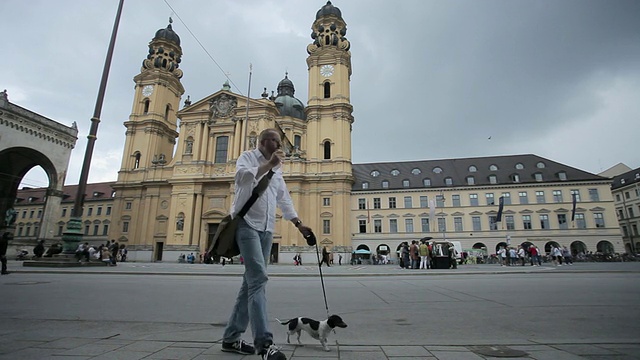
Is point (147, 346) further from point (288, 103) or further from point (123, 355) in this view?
point (288, 103)

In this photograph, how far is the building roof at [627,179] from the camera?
53.1 metres

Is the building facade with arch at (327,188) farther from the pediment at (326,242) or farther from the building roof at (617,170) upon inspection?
the building roof at (617,170)

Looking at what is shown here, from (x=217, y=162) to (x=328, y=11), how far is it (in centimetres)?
2566

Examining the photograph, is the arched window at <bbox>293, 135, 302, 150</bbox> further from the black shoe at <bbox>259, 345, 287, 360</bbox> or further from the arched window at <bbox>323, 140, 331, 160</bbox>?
the black shoe at <bbox>259, 345, 287, 360</bbox>

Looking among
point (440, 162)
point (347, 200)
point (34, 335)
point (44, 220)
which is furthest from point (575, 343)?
point (440, 162)

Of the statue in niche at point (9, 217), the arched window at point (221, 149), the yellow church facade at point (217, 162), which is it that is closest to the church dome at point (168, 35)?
the yellow church facade at point (217, 162)

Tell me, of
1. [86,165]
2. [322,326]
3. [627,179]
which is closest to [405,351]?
[322,326]

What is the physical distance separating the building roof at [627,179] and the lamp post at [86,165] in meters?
70.0

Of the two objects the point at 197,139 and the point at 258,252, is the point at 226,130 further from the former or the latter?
the point at 258,252

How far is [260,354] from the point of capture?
2469 millimetres

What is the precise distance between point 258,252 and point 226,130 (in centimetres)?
4151

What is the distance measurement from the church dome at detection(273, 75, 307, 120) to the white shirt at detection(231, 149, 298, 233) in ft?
164

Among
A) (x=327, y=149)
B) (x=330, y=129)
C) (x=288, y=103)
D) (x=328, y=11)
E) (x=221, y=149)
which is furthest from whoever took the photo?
Answer: (x=288, y=103)

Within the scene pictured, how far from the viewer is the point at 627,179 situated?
5622 cm
